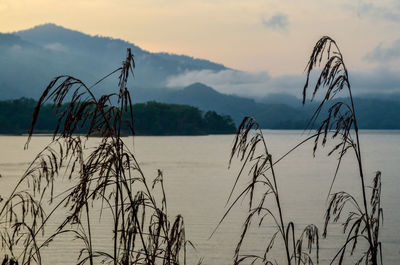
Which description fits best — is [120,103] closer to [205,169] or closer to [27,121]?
[205,169]

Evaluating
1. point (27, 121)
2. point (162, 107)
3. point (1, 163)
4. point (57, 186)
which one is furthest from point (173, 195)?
point (162, 107)

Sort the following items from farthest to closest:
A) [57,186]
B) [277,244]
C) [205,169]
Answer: [205,169], [57,186], [277,244]

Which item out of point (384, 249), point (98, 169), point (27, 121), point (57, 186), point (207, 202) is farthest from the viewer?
point (27, 121)

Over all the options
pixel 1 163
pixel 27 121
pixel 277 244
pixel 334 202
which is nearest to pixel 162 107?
pixel 27 121

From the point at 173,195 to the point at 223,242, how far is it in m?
18.5

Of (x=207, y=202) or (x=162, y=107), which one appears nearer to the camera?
(x=207, y=202)

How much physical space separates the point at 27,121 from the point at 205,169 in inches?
4761

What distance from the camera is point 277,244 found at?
2627 centimetres

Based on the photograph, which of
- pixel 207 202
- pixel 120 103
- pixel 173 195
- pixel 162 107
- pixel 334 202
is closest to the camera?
pixel 120 103

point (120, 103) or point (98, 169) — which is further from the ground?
point (120, 103)

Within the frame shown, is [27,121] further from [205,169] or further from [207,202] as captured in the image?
[207,202]

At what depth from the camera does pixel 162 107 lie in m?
199

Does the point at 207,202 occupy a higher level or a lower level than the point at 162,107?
lower

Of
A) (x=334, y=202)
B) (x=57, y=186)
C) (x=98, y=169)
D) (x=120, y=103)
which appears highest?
(x=120, y=103)
